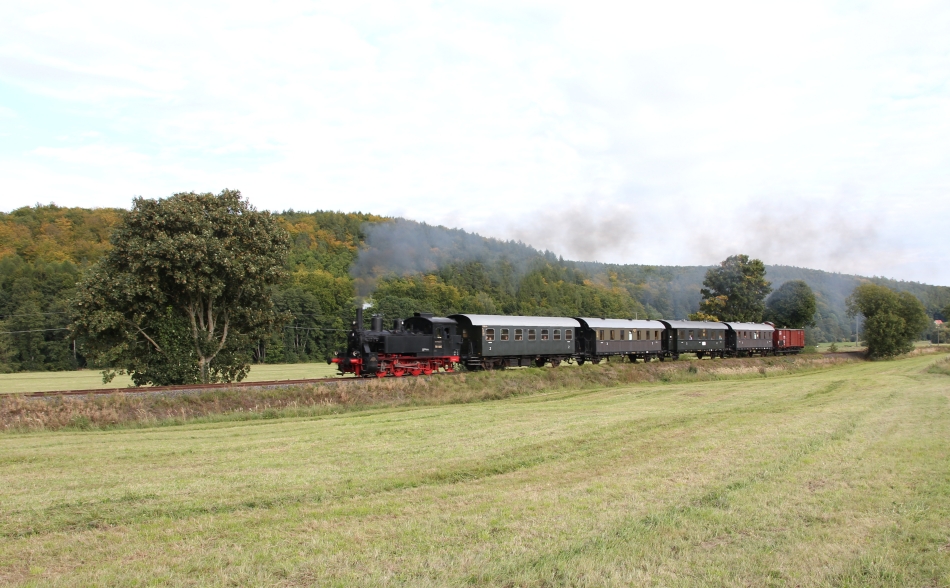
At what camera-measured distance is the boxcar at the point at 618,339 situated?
36.8 m

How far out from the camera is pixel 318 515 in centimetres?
750

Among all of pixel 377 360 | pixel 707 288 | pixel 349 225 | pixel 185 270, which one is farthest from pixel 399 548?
pixel 707 288

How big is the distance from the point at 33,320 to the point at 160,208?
51.0 metres

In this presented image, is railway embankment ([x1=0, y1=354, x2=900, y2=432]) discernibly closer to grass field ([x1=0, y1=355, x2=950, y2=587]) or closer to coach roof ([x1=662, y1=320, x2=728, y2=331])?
grass field ([x1=0, y1=355, x2=950, y2=587])

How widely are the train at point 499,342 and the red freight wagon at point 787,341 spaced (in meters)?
12.7

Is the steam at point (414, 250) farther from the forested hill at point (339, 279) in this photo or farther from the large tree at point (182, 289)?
the large tree at point (182, 289)

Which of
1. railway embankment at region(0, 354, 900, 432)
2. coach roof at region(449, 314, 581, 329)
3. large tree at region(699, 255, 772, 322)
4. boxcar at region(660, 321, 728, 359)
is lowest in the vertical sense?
railway embankment at region(0, 354, 900, 432)

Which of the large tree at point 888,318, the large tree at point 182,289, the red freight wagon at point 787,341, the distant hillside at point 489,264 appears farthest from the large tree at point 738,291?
the large tree at point 182,289

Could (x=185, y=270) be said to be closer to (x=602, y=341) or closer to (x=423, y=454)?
(x=423, y=454)

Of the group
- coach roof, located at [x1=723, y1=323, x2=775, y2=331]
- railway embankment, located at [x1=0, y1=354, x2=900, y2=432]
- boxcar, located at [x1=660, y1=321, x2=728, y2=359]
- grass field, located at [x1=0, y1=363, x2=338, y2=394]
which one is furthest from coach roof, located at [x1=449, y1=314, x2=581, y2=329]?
coach roof, located at [x1=723, y1=323, x2=775, y2=331]

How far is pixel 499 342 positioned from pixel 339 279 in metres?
23.3

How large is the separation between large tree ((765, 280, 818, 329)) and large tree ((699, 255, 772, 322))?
11.8 feet

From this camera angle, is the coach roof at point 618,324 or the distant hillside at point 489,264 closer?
the coach roof at point 618,324

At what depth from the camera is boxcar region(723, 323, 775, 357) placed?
4919 cm
